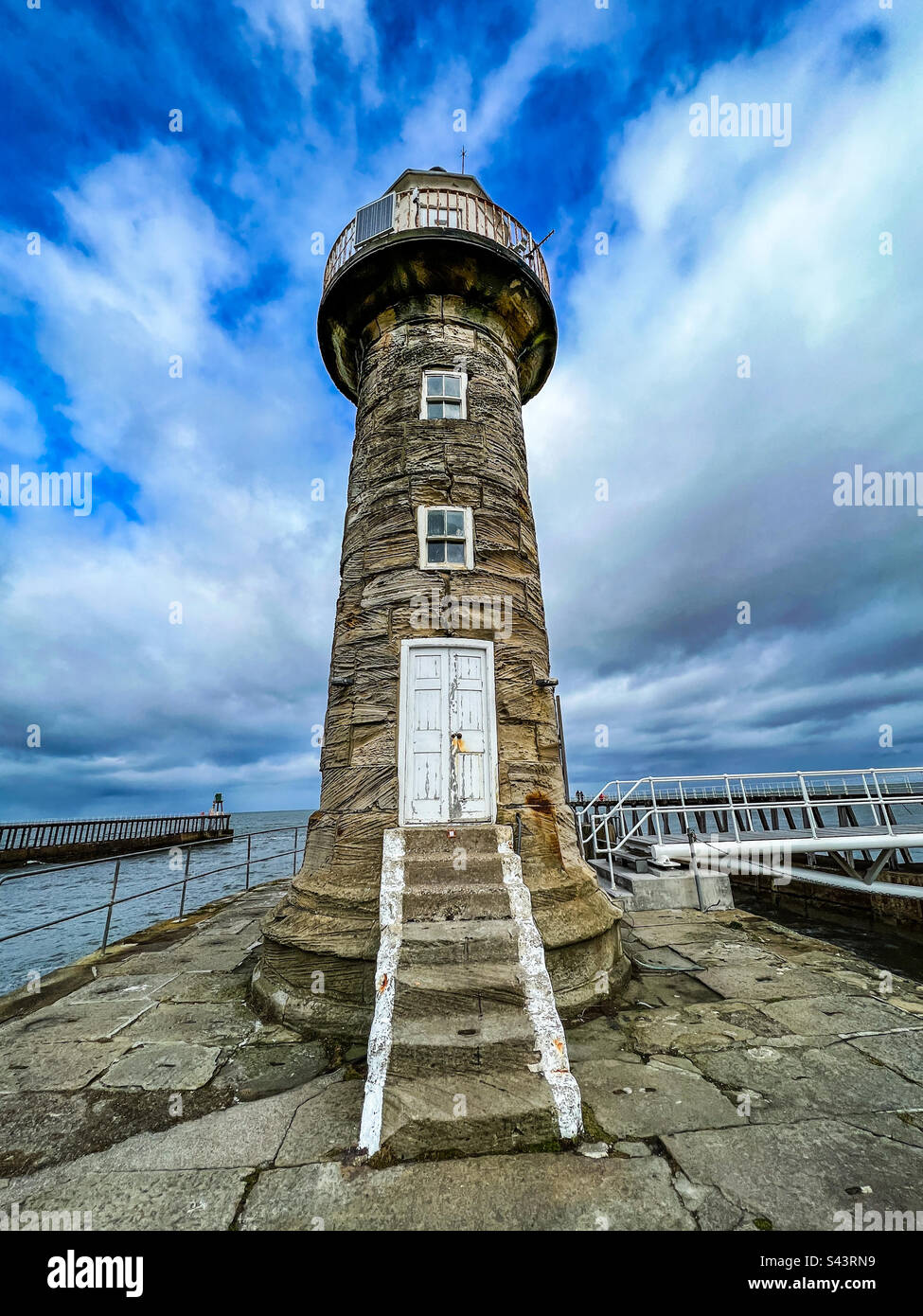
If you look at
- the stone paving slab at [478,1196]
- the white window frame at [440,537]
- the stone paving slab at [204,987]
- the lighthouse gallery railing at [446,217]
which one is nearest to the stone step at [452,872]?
the stone paving slab at [478,1196]

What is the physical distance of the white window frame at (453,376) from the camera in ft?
26.1

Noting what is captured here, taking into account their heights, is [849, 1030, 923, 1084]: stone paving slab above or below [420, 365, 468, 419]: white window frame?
below

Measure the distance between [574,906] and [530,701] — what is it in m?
2.55

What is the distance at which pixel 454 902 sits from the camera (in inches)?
202

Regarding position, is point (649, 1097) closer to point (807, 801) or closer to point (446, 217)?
point (807, 801)

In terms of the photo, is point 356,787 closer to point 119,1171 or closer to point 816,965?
point 119,1171

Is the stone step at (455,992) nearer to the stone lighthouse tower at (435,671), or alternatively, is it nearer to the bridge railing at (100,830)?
the stone lighthouse tower at (435,671)

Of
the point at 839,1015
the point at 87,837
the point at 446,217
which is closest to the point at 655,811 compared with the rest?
the point at 839,1015

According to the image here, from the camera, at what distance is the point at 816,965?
6.72 m

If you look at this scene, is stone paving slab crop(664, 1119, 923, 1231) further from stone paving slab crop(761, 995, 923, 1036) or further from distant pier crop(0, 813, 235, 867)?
distant pier crop(0, 813, 235, 867)

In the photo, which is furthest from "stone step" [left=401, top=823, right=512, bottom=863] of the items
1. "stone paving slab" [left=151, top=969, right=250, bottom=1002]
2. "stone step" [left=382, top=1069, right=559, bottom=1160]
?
"stone paving slab" [left=151, top=969, right=250, bottom=1002]

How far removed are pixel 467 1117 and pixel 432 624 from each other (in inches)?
197

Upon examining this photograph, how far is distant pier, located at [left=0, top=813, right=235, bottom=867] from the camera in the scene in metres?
33.9
